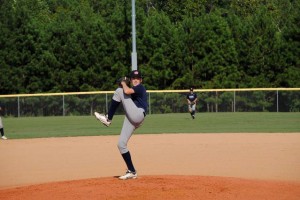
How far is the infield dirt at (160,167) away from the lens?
10.1 m

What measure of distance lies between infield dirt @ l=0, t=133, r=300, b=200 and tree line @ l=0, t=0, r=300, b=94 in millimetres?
19669

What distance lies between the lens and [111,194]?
9.74m

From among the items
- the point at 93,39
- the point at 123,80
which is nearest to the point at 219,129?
the point at 123,80

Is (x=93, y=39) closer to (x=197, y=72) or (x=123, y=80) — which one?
(x=197, y=72)

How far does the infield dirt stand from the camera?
10117 millimetres

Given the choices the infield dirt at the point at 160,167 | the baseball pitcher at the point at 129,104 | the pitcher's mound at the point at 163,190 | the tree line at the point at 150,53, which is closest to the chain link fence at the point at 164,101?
the tree line at the point at 150,53

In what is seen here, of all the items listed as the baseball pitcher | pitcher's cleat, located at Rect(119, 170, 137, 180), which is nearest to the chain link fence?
pitcher's cleat, located at Rect(119, 170, 137, 180)

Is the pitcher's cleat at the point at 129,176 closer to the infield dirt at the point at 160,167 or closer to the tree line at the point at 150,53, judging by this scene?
the infield dirt at the point at 160,167

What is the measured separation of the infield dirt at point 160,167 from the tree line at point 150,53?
1967 cm

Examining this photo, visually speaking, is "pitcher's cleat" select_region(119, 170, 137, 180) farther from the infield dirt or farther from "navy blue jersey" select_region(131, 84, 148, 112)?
"navy blue jersey" select_region(131, 84, 148, 112)

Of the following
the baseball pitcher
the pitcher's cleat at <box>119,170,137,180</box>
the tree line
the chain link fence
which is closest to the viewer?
the baseball pitcher

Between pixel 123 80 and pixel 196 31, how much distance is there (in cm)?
3316

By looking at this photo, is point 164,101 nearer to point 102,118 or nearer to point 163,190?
point 102,118

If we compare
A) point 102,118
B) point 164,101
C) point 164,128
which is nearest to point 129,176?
point 102,118
